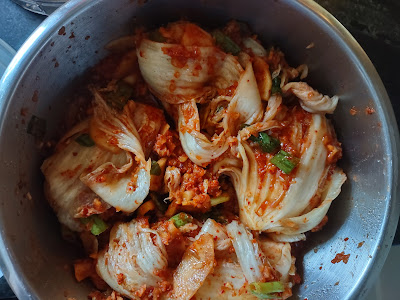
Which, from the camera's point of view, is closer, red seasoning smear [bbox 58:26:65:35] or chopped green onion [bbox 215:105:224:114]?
red seasoning smear [bbox 58:26:65:35]

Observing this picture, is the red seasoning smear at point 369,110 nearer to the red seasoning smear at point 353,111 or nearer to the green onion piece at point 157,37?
the red seasoning smear at point 353,111

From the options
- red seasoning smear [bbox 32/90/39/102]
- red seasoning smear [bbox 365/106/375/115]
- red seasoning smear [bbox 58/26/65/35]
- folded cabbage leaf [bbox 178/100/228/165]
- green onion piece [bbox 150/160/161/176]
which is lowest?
green onion piece [bbox 150/160/161/176]

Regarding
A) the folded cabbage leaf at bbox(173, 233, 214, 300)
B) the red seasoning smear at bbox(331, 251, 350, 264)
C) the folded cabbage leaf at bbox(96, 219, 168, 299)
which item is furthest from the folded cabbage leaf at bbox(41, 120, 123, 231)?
the red seasoning smear at bbox(331, 251, 350, 264)

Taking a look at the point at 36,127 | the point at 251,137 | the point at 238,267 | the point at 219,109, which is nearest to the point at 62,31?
the point at 36,127

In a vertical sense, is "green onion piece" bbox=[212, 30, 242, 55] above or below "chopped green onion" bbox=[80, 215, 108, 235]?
above

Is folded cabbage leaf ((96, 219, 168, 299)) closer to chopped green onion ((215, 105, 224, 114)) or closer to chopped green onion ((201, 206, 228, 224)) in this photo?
chopped green onion ((201, 206, 228, 224))

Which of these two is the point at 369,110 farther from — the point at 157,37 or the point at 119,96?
the point at 119,96

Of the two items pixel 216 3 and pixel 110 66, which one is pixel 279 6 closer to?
pixel 216 3

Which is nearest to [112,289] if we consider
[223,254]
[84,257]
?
[84,257]
